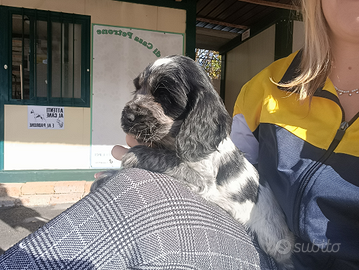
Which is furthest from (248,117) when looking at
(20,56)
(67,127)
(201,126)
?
(20,56)

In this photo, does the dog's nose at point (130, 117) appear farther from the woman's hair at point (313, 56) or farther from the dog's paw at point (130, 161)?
the woman's hair at point (313, 56)

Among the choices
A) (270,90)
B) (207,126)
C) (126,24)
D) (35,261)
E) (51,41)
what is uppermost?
(126,24)

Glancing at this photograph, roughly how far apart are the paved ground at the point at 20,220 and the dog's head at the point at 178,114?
10.3 feet

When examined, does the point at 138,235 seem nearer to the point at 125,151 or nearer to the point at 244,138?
the point at 125,151

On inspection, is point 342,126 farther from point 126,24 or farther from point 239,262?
point 126,24

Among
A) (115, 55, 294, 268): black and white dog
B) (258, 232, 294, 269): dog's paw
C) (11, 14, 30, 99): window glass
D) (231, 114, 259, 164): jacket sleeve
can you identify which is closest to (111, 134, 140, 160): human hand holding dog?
(115, 55, 294, 268): black and white dog

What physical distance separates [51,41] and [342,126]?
5.60 meters

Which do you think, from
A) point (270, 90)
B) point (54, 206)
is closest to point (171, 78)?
point (270, 90)

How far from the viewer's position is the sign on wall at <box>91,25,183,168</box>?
5.64 meters

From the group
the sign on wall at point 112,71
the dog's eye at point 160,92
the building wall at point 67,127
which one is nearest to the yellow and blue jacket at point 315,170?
the dog's eye at point 160,92

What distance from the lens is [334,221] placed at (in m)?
1.25

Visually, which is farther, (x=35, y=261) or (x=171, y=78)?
(x=171, y=78)

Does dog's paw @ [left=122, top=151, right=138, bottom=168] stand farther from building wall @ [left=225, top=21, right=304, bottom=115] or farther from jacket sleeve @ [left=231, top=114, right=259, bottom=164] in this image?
building wall @ [left=225, top=21, right=304, bottom=115]

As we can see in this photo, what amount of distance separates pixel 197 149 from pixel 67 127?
471 cm
